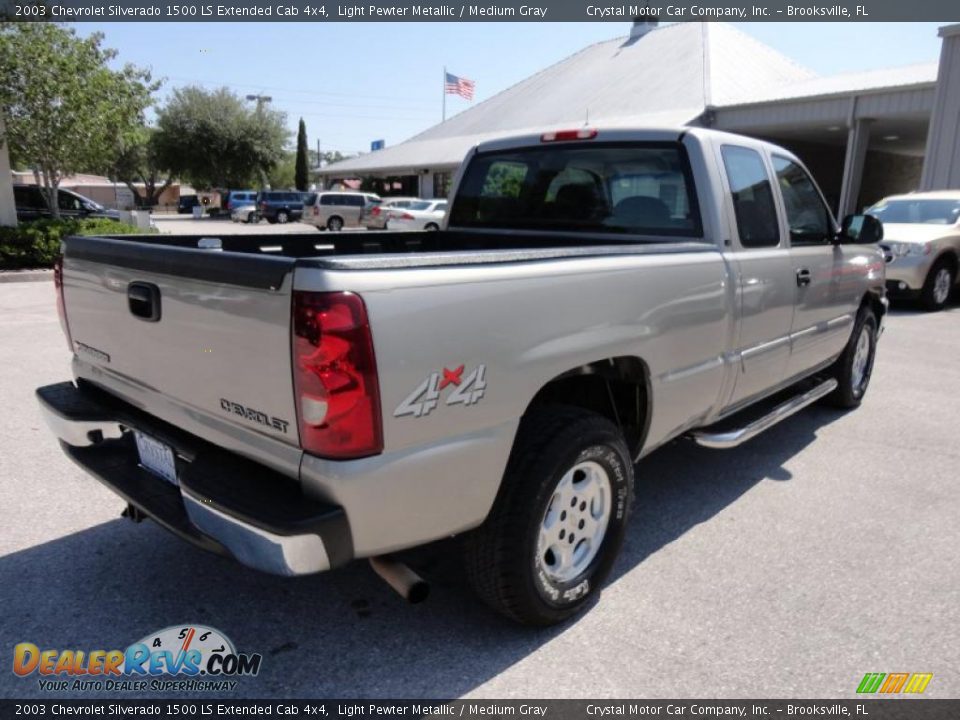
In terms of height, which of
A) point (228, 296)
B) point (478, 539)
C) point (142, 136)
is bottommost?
point (478, 539)

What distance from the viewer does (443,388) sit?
2113mm

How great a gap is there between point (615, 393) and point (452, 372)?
4.36 feet

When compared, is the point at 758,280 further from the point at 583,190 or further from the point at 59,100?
the point at 59,100

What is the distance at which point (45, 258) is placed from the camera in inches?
511

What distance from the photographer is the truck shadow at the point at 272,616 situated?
95.4 inches

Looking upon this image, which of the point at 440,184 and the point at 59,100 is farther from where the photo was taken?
the point at 440,184

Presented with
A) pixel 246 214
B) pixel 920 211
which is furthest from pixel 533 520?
pixel 246 214

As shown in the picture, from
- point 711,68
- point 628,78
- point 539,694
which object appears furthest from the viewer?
point 628,78

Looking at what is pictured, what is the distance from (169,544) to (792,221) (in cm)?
388

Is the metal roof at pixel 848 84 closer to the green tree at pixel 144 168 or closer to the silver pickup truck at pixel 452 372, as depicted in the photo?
the silver pickup truck at pixel 452 372

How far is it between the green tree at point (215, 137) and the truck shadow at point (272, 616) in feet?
161

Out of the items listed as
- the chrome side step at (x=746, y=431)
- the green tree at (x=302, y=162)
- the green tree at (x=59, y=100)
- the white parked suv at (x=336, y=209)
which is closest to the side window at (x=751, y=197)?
the chrome side step at (x=746, y=431)

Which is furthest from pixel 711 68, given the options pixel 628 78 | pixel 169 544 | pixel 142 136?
pixel 169 544

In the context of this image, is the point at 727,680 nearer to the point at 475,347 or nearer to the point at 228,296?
the point at 475,347
